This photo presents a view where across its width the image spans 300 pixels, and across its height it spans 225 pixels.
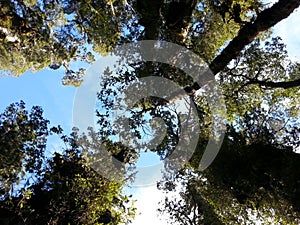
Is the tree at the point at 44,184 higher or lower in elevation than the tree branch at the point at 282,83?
lower

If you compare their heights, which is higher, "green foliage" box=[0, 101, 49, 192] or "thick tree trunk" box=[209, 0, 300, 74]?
"thick tree trunk" box=[209, 0, 300, 74]

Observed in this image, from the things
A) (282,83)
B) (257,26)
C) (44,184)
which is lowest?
(44,184)

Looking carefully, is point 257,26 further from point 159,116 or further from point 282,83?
point 159,116

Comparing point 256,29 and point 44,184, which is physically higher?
point 256,29

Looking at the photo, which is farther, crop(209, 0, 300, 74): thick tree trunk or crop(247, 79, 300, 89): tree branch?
crop(247, 79, 300, 89): tree branch

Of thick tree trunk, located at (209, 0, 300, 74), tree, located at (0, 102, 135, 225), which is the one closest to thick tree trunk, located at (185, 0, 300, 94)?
thick tree trunk, located at (209, 0, 300, 74)

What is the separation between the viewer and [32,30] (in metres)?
16.4

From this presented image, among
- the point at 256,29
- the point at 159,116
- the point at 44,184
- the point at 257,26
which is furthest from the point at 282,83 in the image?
the point at 44,184

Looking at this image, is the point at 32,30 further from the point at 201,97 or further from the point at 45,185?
the point at 201,97

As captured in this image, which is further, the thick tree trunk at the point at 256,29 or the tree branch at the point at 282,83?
the tree branch at the point at 282,83

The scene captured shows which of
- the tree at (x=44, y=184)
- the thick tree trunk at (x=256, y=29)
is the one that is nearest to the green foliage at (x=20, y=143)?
the tree at (x=44, y=184)

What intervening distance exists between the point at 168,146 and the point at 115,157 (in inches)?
133

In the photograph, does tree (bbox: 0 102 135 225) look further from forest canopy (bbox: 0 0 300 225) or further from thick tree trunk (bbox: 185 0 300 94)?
thick tree trunk (bbox: 185 0 300 94)

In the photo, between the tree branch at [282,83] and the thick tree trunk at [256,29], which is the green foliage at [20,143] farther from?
the tree branch at [282,83]
